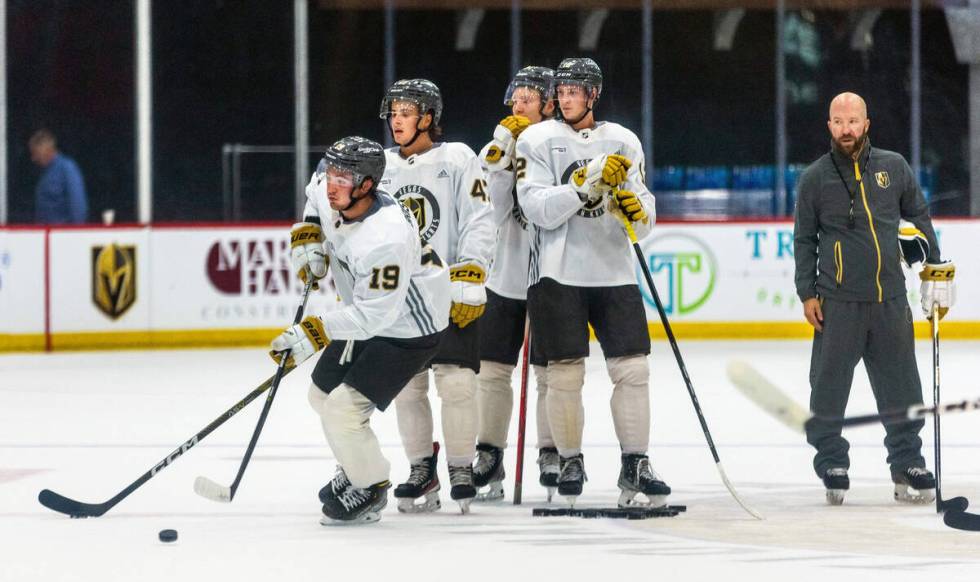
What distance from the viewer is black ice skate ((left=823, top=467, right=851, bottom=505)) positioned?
199 inches

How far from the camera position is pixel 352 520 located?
4.75m

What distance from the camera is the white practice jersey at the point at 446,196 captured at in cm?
505

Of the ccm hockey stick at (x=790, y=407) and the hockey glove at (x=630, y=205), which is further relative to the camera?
the hockey glove at (x=630, y=205)

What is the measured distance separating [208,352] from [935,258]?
5.83 m

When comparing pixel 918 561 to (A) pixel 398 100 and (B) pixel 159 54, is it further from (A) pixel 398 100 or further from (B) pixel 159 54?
(B) pixel 159 54

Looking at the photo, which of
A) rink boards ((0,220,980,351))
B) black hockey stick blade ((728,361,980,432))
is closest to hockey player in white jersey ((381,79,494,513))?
black hockey stick blade ((728,361,980,432))

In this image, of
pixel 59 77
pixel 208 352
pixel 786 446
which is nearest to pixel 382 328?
pixel 786 446

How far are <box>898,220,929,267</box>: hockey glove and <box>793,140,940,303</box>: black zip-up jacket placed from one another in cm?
2

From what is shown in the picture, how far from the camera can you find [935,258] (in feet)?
17.2

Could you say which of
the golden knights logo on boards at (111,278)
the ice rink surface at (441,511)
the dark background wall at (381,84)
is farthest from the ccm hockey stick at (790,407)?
the dark background wall at (381,84)

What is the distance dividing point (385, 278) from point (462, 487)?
73cm

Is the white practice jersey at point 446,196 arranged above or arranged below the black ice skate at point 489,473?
above

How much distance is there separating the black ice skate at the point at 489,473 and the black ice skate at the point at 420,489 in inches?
9.1

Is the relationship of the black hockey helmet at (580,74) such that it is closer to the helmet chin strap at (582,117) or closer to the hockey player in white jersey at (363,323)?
the helmet chin strap at (582,117)
